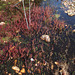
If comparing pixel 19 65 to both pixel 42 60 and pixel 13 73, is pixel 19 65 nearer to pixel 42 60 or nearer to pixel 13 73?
pixel 13 73

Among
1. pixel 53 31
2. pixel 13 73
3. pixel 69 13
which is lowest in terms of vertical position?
pixel 13 73

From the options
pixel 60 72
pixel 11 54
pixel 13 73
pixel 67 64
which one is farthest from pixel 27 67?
pixel 67 64

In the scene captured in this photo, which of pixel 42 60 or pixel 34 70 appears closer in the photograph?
pixel 34 70

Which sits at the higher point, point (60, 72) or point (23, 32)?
point (23, 32)

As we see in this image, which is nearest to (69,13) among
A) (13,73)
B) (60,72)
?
(60,72)

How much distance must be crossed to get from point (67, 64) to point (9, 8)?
4.65 m

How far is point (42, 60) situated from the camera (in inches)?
110

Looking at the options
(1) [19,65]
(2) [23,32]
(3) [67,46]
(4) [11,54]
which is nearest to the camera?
(1) [19,65]

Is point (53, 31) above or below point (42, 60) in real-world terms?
above

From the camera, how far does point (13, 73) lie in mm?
2488

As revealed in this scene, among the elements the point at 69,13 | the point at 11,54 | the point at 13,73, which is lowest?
the point at 13,73

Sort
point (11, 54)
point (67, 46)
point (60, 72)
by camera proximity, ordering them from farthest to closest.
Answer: point (67, 46), point (11, 54), point (60, 72)

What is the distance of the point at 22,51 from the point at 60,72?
57.2 inches

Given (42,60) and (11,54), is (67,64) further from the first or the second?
(11,54)
